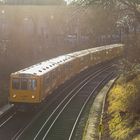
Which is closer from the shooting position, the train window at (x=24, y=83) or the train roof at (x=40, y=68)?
the train window at (x=24, y=83)

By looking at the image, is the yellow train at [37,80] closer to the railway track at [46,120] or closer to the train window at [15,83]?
the train window at [15,83]

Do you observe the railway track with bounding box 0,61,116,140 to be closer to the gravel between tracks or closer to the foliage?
the gravel between tracks

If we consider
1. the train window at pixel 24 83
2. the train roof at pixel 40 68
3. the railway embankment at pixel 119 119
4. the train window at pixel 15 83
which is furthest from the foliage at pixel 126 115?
the train window at pixel 15 83

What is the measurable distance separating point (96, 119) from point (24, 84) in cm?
528

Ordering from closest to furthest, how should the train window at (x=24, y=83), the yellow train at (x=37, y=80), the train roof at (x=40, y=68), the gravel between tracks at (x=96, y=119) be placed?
1. the gravel between tracks at (x=96, y=119)
2. the yellow train at (x=37, y=80)
3. the train window at (x=24, y=83)
4. the train roof at (x=40, y=68)

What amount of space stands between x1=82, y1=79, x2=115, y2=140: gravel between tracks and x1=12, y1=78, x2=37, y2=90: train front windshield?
430cm

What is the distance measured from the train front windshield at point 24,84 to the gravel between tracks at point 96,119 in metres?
4.30

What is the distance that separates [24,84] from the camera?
28.5 meters

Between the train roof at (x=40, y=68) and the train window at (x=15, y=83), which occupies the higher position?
the train roof at (x=40, y=68)

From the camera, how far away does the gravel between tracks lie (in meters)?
24.6

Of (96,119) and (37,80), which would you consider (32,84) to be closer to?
(37,80)

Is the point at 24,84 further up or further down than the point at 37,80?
further down

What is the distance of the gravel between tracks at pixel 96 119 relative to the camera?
2458 cm

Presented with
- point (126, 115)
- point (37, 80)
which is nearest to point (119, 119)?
point (126, 115)
